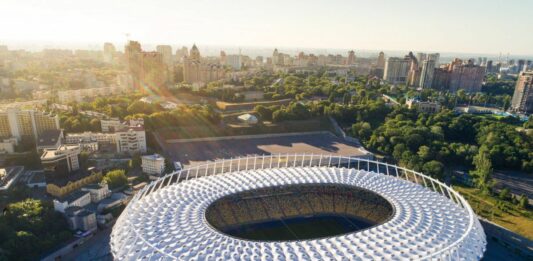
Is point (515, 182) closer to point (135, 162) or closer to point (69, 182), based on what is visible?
point (135, 162)

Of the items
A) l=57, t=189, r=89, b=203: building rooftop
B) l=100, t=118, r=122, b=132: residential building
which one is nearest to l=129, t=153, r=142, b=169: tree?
l=57, t=189, r=89, b=203: building rooftop

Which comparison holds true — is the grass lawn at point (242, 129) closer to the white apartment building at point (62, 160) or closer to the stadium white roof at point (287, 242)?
the white apartment building at point (62, 160)

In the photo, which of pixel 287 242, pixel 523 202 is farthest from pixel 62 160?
pixel 523 202

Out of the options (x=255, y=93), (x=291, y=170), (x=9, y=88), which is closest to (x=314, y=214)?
(x=291, y=170)

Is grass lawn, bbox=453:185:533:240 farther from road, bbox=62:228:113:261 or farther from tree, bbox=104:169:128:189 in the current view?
tree, bbox=104:169:128:189

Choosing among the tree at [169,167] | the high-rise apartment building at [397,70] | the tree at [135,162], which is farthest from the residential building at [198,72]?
the high-rise apartment building at [397,70]
